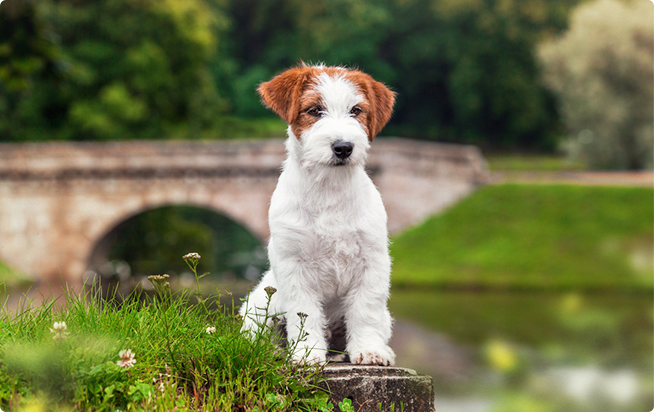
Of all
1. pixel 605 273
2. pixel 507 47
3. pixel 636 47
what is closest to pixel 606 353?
pixel 605 273

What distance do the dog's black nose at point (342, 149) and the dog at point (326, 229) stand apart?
94 millimetres

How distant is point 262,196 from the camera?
74.6ft

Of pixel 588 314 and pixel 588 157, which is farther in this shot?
pixel 588 157

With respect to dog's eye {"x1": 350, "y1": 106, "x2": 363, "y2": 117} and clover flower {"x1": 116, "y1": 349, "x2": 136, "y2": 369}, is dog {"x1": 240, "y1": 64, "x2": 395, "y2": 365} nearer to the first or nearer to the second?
dog's eye {"x1": 350, "y1": 106, "x2": 363, "y2": 117}

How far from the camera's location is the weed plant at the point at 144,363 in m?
2.84

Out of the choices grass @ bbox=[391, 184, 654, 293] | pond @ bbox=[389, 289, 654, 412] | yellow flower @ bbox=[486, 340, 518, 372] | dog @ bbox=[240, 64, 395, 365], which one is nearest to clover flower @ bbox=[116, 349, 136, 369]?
dog @ bbox=[240, 64, 395, 365]

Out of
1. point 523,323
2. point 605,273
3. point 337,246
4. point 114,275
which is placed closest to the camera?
point 337,246

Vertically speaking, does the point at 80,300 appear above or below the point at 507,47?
below

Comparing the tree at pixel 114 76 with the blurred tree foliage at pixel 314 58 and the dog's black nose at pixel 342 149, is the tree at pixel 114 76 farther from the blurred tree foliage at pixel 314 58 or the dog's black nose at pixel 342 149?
the dog's black nose at pixel 342 149

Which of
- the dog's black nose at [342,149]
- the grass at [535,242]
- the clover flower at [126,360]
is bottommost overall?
the clover flower at [126,360]

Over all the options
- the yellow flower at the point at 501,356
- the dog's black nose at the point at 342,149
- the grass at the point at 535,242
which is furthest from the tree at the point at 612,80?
the dog's black nose at the point at 342,149

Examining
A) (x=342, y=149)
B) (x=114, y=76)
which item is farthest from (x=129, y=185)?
(x=342, y=149)

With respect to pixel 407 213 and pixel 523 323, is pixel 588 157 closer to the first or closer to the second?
pixel 407 213

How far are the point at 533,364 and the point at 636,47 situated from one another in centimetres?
1792
